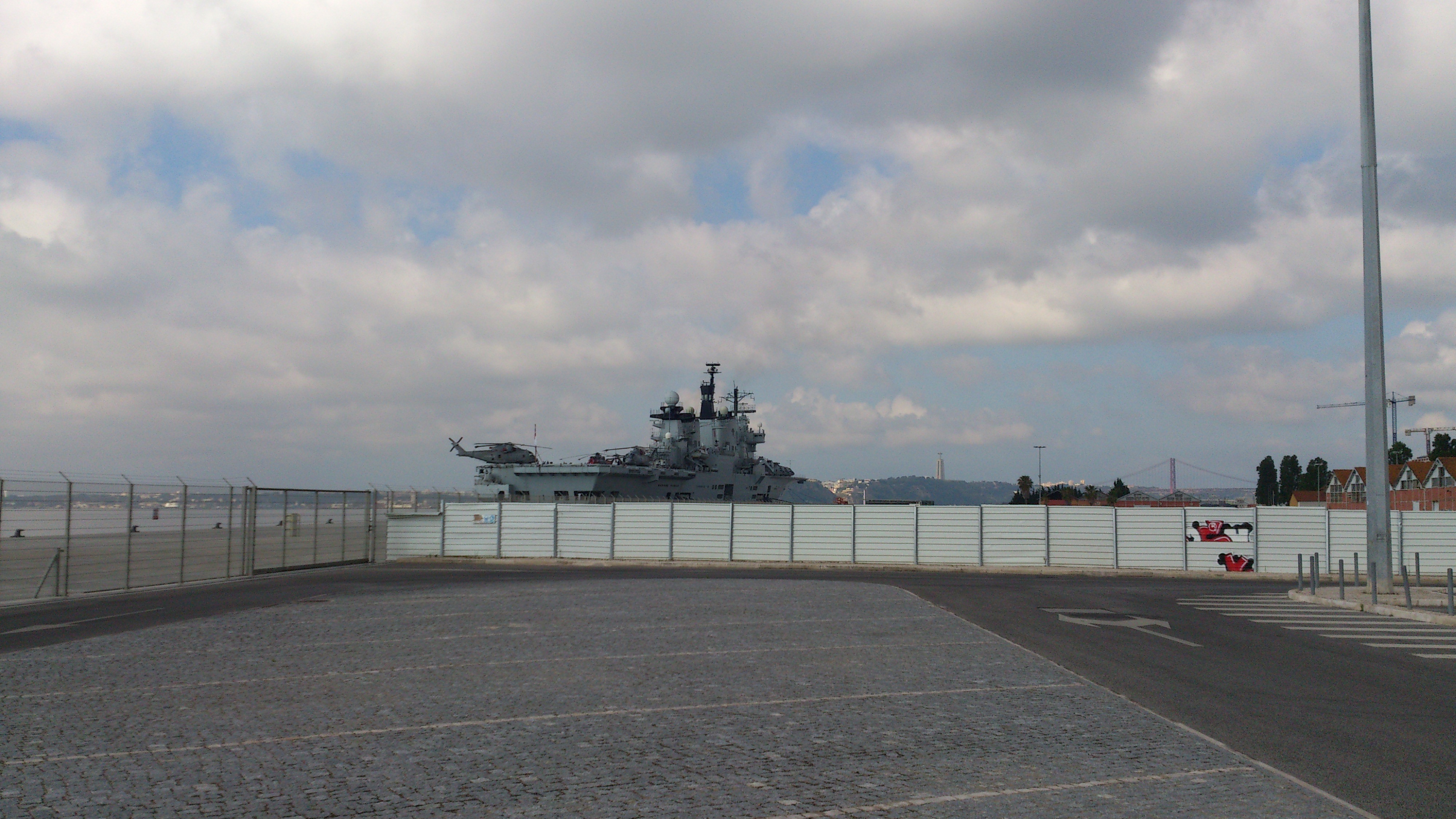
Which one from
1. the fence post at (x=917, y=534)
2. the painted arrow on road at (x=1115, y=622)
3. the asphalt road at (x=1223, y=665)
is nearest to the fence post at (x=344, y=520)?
the asphalt road at (x=1223, y=665)

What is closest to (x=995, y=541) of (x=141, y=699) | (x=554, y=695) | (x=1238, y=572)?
(x=1238, y=572)

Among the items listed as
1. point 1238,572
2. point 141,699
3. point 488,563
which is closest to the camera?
point 141,699

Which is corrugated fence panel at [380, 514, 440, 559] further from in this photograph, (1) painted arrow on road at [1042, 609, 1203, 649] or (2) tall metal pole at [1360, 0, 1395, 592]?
(2) tall metal pole at [1360, 0, 1395, 592]

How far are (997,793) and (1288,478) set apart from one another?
14568cm

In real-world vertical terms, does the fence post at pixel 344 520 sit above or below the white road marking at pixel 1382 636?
above

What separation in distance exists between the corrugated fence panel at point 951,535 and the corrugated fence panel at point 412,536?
58.2 ft

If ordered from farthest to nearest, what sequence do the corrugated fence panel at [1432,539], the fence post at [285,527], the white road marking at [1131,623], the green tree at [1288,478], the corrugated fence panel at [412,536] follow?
the green tree at [1288,478] → the corrugated fence panel at [412,536] → the corrugated fence panel at [1432,539] → the fence post at [285,527] → the white road marking at [1131,623]

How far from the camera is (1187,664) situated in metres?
11.5

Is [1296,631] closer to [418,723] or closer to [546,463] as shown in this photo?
[418,723]

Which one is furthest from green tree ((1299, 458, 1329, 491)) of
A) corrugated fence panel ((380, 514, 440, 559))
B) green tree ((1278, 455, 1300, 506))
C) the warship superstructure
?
corrugated fence panel ((380, 514, 440, 559))

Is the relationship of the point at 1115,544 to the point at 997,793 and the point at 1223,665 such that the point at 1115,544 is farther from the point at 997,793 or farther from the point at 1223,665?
the point at 997,793

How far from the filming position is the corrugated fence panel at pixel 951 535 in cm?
3127

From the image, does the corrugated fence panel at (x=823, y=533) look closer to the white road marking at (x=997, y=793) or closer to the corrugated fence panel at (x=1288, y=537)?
the corrugated fence panel at (x=1288, y=537)

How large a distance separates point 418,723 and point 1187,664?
9.21m
